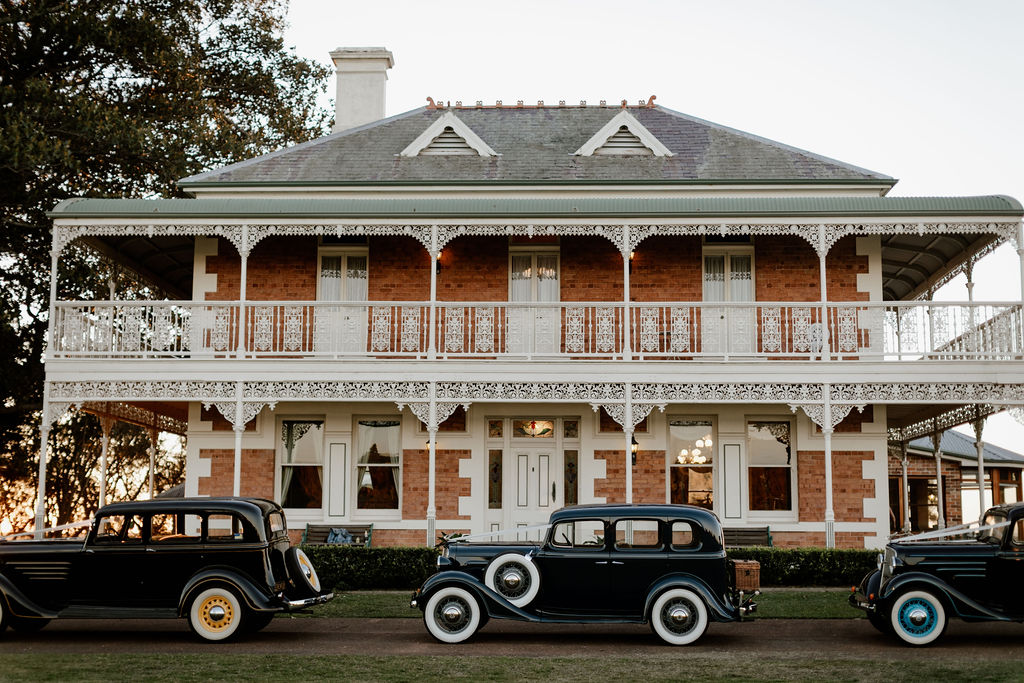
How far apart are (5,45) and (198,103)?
4.59m

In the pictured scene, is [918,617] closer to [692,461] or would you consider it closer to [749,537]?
[749,537]

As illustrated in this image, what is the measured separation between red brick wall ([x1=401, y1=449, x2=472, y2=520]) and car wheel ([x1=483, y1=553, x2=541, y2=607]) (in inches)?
294

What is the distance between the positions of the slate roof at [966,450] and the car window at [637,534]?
20837mm

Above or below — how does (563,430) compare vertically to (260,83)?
below

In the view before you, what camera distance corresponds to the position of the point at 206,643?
39.6 ft

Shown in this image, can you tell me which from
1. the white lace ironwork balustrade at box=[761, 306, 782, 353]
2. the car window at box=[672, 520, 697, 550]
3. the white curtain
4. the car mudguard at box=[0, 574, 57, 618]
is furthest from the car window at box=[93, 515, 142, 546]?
the white curtain

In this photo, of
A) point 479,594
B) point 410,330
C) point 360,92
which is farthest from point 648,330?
point 360,92

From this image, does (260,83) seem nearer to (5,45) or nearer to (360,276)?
(5,45)

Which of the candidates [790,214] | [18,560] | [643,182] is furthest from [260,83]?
[18,560]

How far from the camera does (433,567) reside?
659 inches

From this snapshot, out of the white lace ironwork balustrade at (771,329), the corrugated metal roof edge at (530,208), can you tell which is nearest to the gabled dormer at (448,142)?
the corrugated metal roof edge at (530,208)

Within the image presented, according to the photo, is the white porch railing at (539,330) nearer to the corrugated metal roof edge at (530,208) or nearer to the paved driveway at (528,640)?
the corrugated metal roof edge at (530,208)

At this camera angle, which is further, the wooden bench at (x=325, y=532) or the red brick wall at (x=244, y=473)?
the red brick wall at (x=244, y=473)

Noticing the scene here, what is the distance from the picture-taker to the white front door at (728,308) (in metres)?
19.0
